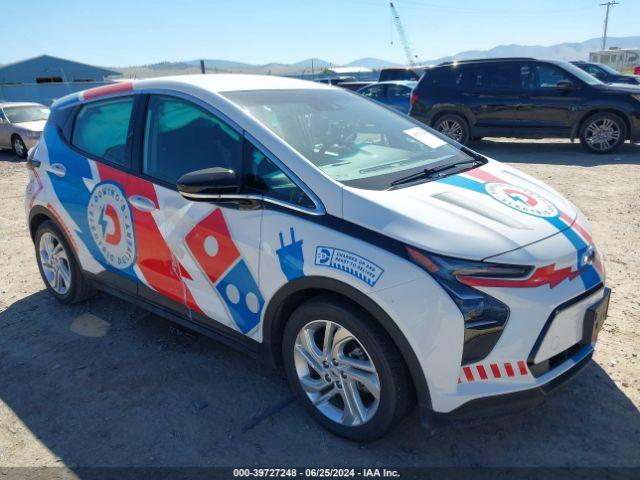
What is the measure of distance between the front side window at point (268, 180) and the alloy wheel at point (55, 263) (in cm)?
216

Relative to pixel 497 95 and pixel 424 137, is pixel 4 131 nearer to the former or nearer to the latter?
pixel 497 95

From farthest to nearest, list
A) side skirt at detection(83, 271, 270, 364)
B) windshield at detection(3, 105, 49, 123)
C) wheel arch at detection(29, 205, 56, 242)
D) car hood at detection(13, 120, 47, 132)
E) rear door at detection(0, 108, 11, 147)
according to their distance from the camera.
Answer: windshield at detection(3, 105, 49, 123)
rear door at detection(0, 108, 11, 147)
car hood at detection(13, 120, 47, 132)
wheel arch at detection(29, 205, 56, 242)
side skirt at detection(83, 271, 270, 364)

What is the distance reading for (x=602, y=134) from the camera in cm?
978

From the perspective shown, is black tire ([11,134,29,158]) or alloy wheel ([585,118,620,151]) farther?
black tire ([11,134,29,158])

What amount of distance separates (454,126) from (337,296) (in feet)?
31.3

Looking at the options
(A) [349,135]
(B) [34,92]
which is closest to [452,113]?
(A) [349,135]

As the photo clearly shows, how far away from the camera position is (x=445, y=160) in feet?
10.2

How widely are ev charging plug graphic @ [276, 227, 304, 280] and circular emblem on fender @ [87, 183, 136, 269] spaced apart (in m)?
1.26

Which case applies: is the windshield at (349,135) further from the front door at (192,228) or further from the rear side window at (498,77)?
the rear side window at (498,77)

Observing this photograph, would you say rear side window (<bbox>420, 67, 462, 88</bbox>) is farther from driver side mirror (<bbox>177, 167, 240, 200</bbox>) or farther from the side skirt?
driver side mirror (<bbox>177, 167, 240, 200</bbox>)

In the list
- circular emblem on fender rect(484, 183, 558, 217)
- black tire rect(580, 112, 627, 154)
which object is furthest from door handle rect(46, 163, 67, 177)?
black tire rect(580, 112, 627, 154)

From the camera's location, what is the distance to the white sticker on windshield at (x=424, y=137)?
3325 mm

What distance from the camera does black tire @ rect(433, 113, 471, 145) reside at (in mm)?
10945

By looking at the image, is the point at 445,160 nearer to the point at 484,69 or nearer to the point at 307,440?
the point at 307,440
